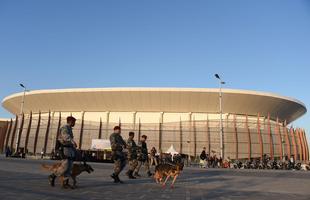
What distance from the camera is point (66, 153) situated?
7.95 metres

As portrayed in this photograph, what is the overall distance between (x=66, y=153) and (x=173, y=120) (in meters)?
56.6

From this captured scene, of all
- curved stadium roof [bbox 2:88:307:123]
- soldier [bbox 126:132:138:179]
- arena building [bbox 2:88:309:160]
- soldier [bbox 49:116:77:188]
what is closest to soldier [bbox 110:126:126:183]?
soldier [bbox 126:132:138:179]

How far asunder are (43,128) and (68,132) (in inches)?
2277

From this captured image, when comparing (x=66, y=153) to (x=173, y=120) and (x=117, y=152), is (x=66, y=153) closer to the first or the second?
(x=117, y=152)

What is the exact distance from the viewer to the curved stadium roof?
6106cm

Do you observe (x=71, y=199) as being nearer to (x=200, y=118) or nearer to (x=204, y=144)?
(x=204, y=144)

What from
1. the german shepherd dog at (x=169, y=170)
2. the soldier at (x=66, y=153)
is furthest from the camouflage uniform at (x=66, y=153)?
the german shepherd dog at (x=169, y=170)

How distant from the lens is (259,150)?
5684cm

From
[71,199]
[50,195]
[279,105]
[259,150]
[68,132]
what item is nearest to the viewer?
[71,199]

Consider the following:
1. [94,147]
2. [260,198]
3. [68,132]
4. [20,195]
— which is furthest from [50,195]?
[94,147]

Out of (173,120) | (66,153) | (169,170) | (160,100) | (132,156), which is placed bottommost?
(169,170)

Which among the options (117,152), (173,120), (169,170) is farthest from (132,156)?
(173,120)

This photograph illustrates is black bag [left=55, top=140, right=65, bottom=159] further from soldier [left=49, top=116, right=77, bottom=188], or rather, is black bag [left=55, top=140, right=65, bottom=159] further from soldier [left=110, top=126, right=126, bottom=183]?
soldier [left=110, top=126, right=126, bottom=183]

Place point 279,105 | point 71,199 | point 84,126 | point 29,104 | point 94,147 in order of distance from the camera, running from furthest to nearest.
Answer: point 29,104 → point 279,105 → point 84,126 → point 94,147 → point 71,199
